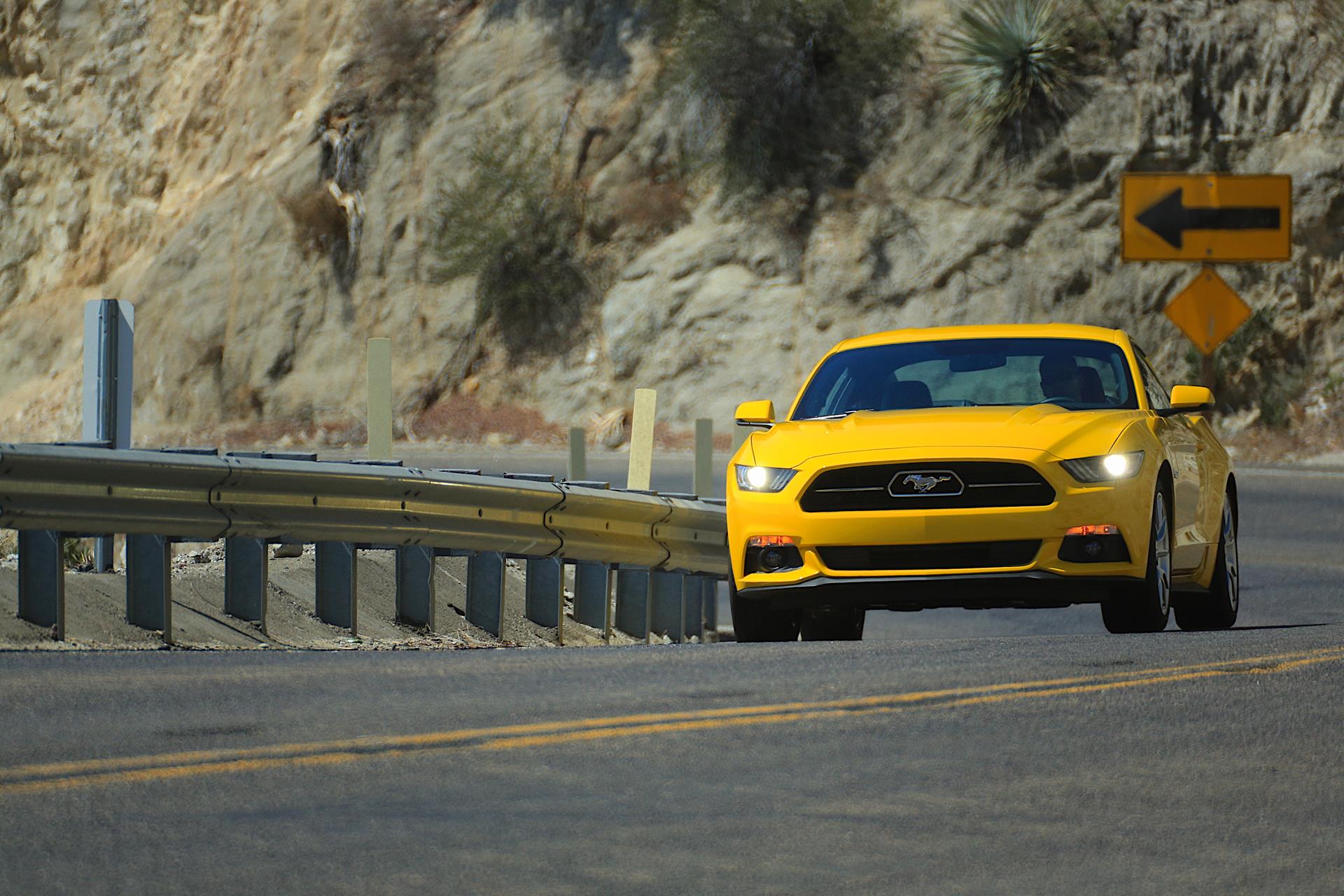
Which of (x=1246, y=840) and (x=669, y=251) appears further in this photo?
(x=669, y=251)

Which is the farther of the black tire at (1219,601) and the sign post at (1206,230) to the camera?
the sign post at (1206,230)

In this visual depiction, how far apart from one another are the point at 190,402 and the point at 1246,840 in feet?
115

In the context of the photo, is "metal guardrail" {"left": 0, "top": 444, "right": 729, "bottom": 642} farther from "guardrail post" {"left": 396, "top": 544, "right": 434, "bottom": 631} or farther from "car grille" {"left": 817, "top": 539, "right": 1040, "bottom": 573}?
"car grille" {"left": 817, "top": 539, "right": 1040, "bottom": 573}

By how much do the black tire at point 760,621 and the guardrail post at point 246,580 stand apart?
2247 mm

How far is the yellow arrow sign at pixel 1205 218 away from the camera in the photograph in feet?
79.8

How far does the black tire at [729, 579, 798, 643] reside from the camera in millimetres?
10320

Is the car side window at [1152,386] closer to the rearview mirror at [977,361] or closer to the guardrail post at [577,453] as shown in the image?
the rearview mirror at [977,361]

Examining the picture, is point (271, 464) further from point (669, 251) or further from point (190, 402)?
point (190, 402)

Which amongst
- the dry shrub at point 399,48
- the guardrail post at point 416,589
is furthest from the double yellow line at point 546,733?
the dry shrub at point 399,48

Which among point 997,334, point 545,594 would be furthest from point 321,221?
point 997,334

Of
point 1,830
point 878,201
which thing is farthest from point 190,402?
point 1,830

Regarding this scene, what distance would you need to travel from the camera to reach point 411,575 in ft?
35.6

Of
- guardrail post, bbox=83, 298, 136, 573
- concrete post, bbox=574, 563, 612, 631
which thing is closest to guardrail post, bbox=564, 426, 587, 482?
concrete post, bbox=574, 563, 612, 631

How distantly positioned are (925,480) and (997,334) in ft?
5.86
